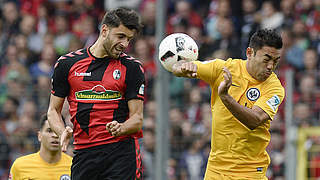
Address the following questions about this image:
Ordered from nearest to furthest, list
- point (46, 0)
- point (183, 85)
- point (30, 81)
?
point (183, 85)
point (30, 81)
point (46, 0)

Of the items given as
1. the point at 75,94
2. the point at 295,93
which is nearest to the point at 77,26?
the point at 295,93

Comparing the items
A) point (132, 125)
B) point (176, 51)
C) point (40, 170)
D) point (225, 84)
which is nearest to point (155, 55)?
point (40, 170)

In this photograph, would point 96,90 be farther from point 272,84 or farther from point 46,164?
point 46,164

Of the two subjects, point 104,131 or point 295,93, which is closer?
point 104,131

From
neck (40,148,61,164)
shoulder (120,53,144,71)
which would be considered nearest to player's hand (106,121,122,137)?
shoulder (120,53,144,71)

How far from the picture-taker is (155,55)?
37.5ft

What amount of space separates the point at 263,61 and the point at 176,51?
0.84m

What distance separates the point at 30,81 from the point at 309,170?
16.2ft

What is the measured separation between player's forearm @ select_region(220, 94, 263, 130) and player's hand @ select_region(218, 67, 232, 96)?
44mm

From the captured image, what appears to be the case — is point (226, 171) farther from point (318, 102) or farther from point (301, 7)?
point (301, 7)

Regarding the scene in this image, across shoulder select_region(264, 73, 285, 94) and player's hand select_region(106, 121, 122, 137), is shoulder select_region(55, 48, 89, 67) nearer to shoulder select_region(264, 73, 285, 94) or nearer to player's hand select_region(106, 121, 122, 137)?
player's hand select_region(106, 121, 122, 137)

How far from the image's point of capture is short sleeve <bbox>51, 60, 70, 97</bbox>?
603 cm

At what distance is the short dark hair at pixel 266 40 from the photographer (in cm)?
600

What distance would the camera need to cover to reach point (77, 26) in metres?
14.7
